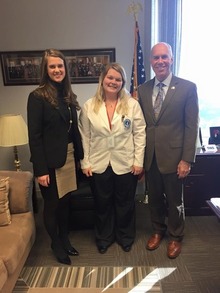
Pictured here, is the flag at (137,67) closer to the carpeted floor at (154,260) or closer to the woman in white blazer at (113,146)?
the woman in white blazer at (113,146)

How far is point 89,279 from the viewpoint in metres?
1.94

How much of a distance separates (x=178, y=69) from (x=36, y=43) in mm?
Answer: 1597

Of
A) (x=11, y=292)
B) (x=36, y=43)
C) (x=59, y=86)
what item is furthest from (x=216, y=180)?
(x=36, y=43)

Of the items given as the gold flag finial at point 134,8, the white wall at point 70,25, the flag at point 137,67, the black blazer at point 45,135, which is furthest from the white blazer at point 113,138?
the gold flag finial at point 134,8

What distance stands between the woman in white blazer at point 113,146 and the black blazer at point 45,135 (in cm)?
23

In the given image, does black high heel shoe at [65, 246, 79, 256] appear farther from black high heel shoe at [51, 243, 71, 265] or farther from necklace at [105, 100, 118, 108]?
necklace at [105, 100, 118, 108]

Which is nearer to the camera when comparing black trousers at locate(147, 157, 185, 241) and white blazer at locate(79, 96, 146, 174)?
white blazer at locate(79, 96, 146, 174)

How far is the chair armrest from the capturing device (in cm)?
206

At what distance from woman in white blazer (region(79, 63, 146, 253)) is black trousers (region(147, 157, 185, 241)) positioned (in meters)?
0.17

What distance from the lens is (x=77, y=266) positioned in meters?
2.07

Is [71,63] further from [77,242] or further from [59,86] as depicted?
[77,242]

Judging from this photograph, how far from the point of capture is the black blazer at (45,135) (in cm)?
177

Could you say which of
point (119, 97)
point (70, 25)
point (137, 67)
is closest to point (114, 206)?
point (119, 97)

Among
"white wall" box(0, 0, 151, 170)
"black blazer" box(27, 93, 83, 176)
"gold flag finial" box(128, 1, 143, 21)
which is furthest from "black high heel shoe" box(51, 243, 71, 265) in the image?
"gold flag finial" box(128, 1, 143, 21)
